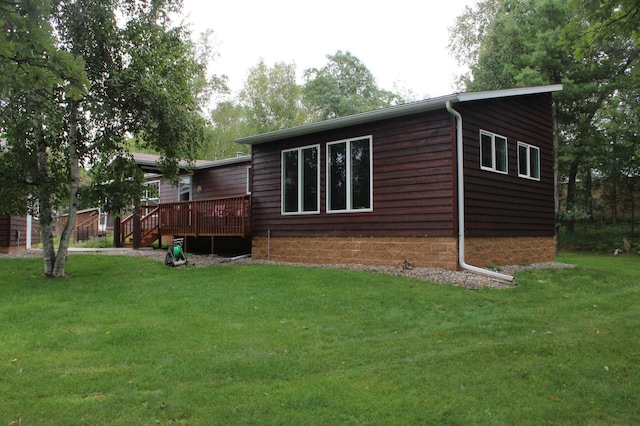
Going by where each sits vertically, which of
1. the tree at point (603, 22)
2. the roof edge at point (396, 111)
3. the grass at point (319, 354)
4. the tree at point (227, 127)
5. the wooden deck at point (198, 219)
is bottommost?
the grass at point (319, 354)

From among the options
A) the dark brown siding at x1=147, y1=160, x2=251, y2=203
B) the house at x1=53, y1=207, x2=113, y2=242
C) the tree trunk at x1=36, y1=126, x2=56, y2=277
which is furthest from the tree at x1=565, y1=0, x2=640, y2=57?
the house at x1=53, y1=207, x2=113, y2=242

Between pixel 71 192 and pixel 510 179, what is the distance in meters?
9.49

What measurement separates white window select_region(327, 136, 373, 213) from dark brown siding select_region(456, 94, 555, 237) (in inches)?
82.4

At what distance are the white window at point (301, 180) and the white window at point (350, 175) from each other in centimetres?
42

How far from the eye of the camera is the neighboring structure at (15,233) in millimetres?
13711

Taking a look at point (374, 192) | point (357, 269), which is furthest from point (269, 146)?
point (357, 269)

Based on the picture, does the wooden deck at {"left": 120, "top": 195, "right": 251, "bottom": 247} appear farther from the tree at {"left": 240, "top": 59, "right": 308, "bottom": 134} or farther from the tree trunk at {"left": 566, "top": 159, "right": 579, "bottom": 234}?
the tree at {"left": 240, "top": 59, "right": 308, "bottom": 134}

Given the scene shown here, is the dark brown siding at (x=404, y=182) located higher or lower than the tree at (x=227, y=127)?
lower

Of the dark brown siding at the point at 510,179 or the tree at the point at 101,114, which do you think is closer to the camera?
the tree at the point at 101,114

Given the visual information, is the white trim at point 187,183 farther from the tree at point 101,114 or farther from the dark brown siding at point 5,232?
the tree at point 101,114

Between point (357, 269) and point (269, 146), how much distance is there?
449 centimetres

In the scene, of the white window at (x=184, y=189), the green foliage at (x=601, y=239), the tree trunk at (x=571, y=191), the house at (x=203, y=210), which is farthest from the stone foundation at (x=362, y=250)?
the tree trunk at (x=571, y=191)

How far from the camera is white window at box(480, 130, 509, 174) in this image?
962 centimetres

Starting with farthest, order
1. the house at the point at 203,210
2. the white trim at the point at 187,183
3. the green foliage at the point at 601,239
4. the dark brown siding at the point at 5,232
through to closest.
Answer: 1. the green foliage at the point at 601,239
2. the white trim at the point at 187,183
3. the dark brown siding at the point at 5,232
4. the house at the point at 203,210
